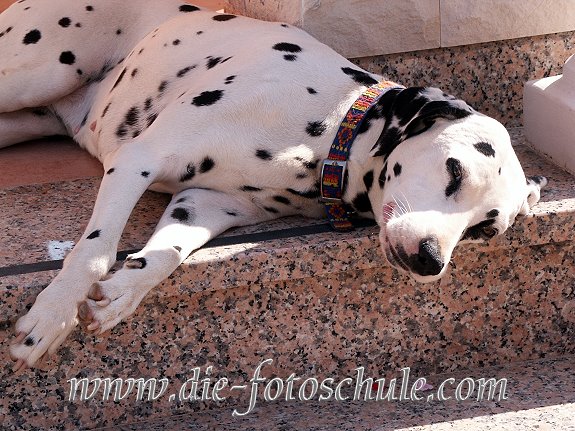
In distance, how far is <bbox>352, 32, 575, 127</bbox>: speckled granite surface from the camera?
4.32 metres

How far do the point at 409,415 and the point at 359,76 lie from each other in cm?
124

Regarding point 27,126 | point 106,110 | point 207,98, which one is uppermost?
point 207,98

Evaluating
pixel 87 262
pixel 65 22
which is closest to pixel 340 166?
pixel 87 262

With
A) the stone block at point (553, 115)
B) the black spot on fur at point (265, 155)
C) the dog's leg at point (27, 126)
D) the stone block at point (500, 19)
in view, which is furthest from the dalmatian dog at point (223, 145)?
the stone block at point (500, 19)

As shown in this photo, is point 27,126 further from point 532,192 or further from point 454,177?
point 532,192

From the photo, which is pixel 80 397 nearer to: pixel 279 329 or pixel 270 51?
pixel 279 329

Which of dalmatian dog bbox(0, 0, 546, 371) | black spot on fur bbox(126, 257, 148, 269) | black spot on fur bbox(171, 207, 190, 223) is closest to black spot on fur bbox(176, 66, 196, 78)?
dalmatian dog bbox(0, 0, 546, 371)

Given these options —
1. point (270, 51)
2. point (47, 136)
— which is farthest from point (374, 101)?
point (47, 136)

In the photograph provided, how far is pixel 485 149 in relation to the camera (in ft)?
10.3

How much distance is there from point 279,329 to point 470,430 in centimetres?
70

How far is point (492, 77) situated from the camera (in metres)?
4.42

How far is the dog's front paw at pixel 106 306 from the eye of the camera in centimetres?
286

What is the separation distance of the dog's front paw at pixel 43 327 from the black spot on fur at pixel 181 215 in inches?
22.3

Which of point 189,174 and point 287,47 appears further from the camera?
point 287,47
